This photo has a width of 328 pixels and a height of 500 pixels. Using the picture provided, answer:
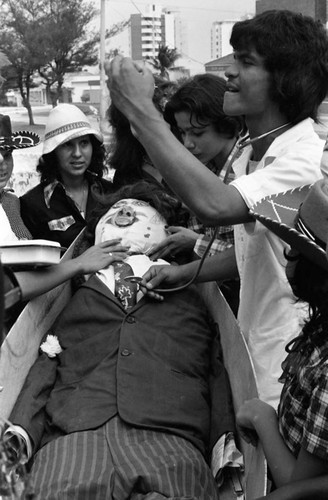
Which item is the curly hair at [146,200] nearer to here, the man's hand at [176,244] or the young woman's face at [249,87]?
the man's hand at [176,244]

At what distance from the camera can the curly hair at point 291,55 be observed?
246cm

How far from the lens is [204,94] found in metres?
3.39

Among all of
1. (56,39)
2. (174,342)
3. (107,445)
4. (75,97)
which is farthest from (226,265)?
(75,97)

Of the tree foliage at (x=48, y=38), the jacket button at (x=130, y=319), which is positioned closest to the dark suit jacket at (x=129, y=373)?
the jacket button at (x=130, y=319)

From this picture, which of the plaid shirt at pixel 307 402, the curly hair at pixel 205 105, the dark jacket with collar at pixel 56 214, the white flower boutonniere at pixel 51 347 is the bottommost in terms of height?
the dark jacket with collar at pixel 56 214

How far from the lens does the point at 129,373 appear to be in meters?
2.57

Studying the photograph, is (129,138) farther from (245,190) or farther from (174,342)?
(245,190)

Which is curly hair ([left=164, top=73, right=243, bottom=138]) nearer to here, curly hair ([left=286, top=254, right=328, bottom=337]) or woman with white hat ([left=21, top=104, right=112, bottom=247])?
woman with white hat ([left=21, top=104, right=112, bottom=247])

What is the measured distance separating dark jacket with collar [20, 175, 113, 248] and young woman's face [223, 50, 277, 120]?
4.84ft

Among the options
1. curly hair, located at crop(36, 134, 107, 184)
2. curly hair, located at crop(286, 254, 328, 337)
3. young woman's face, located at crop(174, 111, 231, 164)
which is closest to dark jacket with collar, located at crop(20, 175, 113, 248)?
curly hair, located at crop(36, 134, 107, 184)

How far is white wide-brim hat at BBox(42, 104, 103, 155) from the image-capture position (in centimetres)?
412

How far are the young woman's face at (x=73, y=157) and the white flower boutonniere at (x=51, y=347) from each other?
1.49m

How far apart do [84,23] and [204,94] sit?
→ 33.3m

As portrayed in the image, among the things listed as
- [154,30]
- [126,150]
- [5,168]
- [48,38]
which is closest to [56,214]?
[5,168]
